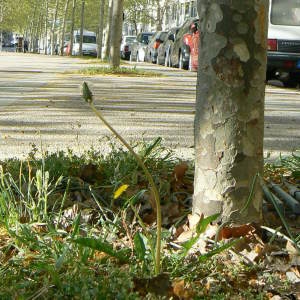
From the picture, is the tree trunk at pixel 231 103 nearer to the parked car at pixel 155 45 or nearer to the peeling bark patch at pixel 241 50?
the peeling bark patch at pixel 241 50

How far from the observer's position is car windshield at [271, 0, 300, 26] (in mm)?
17234

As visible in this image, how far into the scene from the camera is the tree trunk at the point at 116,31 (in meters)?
20.2

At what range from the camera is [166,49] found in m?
30.7

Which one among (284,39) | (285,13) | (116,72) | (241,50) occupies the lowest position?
(116,72)

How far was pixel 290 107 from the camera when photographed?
11156 millimetres

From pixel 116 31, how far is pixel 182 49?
5.32m

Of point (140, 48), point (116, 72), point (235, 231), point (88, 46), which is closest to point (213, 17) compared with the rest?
point (235, 231)

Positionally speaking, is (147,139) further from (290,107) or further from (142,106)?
(290,107)

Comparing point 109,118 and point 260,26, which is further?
point 109,118

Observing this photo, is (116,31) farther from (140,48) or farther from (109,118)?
(140,48)

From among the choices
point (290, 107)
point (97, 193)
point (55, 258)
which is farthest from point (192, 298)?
point (290, 107)

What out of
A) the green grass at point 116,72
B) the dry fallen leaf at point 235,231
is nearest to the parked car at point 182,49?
the green grass at point 116,72

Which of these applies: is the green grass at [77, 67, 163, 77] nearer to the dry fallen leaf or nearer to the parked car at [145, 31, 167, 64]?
the parked car at [145, 31, 167, 64]

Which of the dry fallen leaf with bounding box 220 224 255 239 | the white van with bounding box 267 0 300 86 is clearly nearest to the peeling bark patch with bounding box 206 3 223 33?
the dry fallen leaf with bounding box 220 224 255 239
